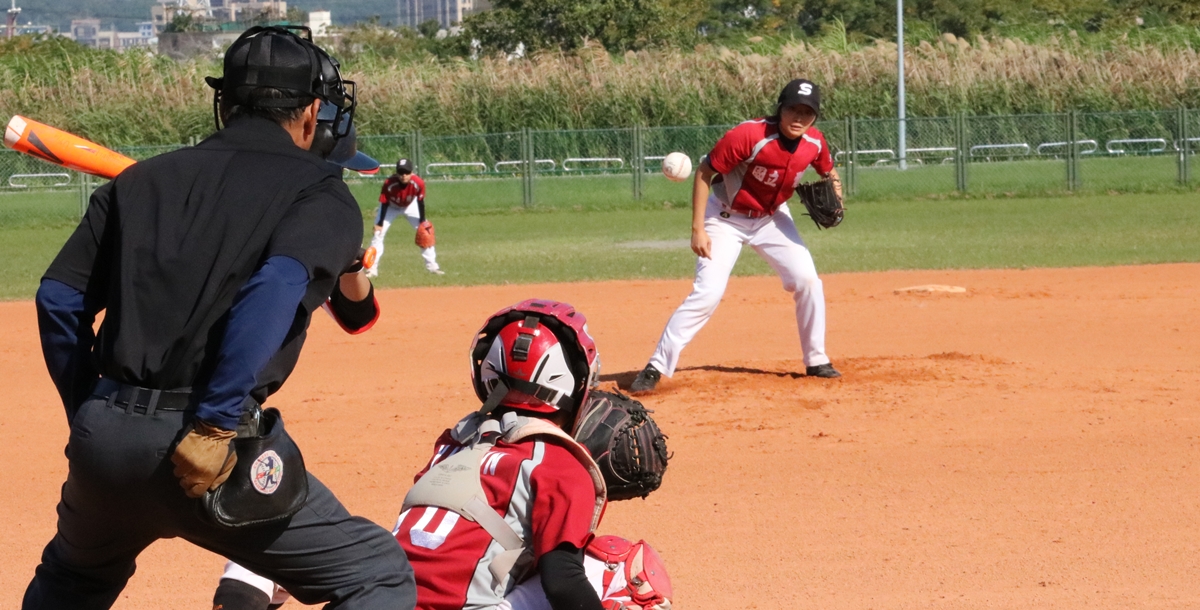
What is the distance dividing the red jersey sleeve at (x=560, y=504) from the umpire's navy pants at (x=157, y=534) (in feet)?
1.13

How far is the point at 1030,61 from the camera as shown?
36312mm

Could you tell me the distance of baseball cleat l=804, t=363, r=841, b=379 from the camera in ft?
29.1

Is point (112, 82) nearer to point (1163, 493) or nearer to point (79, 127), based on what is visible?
point (79, 127)

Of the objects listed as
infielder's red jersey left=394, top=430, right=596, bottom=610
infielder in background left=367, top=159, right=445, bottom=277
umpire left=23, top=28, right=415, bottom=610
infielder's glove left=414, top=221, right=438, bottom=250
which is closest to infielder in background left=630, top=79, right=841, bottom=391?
infielder's red jersey left=394, top=430, right=596, bottom=610

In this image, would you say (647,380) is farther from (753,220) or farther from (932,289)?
(932,289)

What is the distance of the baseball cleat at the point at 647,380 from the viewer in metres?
8.62

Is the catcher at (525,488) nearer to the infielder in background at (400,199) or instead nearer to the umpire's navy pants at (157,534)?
the umpire's navy pants at (157,534)

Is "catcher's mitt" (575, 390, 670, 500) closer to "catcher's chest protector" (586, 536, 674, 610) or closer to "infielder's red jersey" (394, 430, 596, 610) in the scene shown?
"catcher's chest protector" (586, 536, 674, 610)

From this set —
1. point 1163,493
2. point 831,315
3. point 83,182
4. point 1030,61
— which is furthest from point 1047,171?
point 1163,493

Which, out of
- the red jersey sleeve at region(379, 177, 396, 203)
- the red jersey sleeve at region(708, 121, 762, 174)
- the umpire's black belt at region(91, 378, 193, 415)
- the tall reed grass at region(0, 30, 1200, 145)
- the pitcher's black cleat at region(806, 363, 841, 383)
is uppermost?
the tall reed grass at region(0, 30, 1200, 145)

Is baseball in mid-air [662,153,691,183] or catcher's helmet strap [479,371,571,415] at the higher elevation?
baseball in mid-air [662,153,691,183]

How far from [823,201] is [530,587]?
6.13 m

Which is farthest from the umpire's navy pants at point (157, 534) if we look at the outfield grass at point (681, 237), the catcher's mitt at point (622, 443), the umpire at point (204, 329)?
the outfield grass at point (681, 237)

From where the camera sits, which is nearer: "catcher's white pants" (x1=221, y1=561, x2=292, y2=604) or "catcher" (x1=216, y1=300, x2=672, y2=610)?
"catcher" (x1=216, y1=300, x2=672, y2=610)
